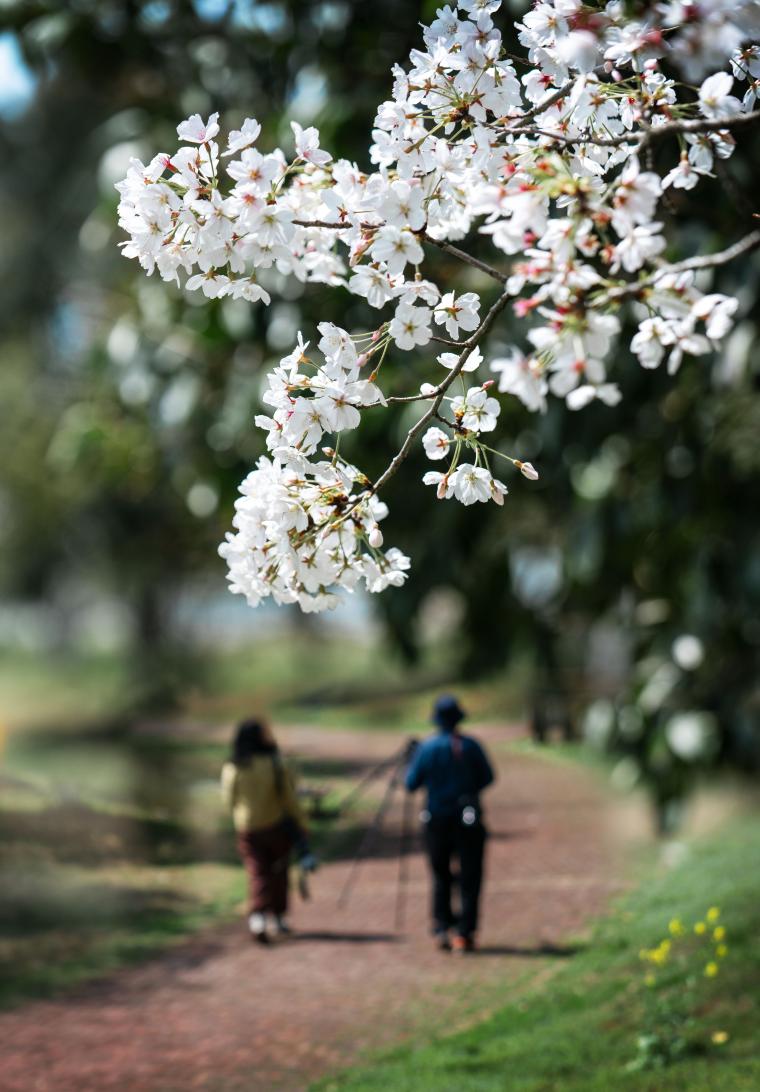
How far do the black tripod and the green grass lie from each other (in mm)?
801

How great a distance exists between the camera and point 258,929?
197 inches

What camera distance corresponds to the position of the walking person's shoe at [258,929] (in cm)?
497

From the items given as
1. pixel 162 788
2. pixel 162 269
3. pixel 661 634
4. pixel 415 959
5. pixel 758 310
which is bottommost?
pixel 415 959

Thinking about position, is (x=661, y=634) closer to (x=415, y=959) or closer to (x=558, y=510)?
(x=558, y=510)

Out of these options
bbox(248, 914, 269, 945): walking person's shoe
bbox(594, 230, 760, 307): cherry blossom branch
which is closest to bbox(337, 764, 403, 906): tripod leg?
bbox(248, 914, 269, 945): walking person's shoe

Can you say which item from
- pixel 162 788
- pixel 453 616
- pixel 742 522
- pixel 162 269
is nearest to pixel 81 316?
pixel 453 616

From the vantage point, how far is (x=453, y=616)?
7379mm

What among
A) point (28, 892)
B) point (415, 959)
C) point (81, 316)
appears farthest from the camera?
point (81, 316)

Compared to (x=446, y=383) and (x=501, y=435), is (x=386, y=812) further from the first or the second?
(x=446, y=383)

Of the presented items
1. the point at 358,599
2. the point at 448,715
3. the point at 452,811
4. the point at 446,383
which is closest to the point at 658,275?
the point at 446,383

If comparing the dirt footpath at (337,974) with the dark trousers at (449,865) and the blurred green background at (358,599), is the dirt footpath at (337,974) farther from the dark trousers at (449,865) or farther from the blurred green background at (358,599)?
the blurred green background at (358,599)

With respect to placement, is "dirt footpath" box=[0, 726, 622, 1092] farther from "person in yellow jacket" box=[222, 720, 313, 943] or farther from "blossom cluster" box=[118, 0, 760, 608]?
"blossom cluster" box=[118, 0, 760, 608]

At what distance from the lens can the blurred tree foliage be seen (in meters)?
5.15

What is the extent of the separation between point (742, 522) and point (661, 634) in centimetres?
62
